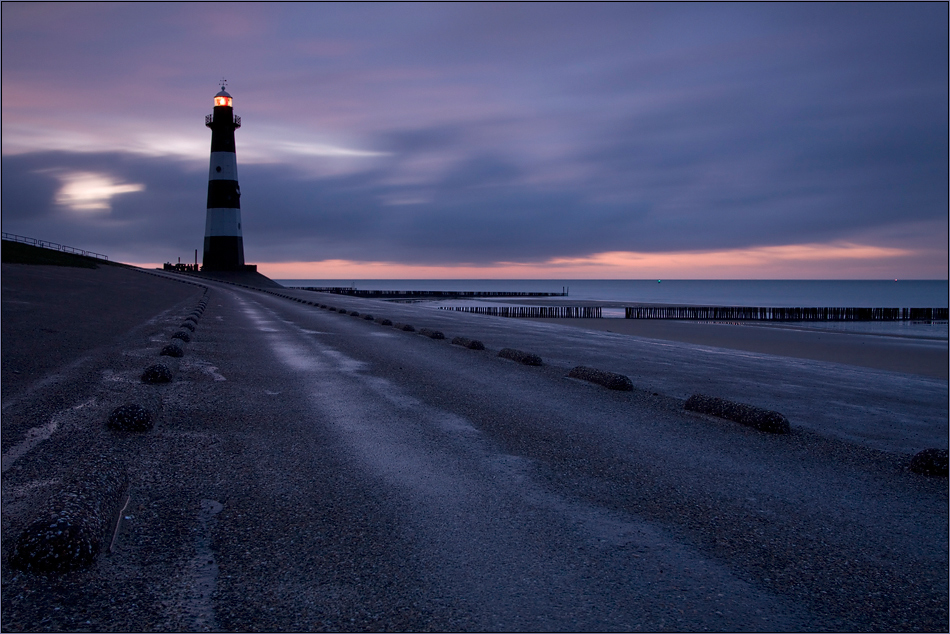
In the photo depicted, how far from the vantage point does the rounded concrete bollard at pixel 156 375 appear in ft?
28.9

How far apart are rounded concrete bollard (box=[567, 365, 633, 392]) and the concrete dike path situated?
0.36 feet

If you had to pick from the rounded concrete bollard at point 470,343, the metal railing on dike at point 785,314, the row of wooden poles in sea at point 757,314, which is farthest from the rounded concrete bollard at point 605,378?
the metal railing on dike at point 785,314

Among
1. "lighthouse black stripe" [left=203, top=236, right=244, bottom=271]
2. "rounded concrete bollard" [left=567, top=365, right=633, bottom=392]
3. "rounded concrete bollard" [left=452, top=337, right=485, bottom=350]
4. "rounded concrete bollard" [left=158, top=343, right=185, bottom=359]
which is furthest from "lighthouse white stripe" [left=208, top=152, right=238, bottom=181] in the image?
"rounded concrete bollard" [left=567, top=365, right=633, bottom=392]

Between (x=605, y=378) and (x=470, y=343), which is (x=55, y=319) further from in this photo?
(x=605, y=378)

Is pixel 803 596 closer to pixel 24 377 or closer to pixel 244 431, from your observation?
pixel 244 431

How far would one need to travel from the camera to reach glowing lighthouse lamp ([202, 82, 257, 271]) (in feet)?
219

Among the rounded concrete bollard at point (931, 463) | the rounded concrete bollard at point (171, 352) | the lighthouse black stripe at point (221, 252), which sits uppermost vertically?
the lighthouse black stripe at point (221, 252)

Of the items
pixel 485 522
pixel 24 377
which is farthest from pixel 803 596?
pixel 24 377

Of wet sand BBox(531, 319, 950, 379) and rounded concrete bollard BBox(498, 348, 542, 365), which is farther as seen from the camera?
wet sand BBox(531, 319, 950, 379)

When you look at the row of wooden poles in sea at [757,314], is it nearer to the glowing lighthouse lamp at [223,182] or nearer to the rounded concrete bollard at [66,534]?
the glowing lighthouse lamp at [223,182]

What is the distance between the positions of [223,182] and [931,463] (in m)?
70.7

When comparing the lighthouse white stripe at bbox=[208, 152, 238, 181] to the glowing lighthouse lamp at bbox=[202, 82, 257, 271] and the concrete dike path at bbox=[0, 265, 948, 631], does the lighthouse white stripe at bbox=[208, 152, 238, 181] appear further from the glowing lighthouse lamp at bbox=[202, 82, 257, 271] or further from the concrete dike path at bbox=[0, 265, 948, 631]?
the concrete dike path at bbox=[0, 265, 948, 631]

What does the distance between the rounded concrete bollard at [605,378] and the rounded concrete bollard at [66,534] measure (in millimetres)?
6908

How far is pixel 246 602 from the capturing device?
3092 mm
